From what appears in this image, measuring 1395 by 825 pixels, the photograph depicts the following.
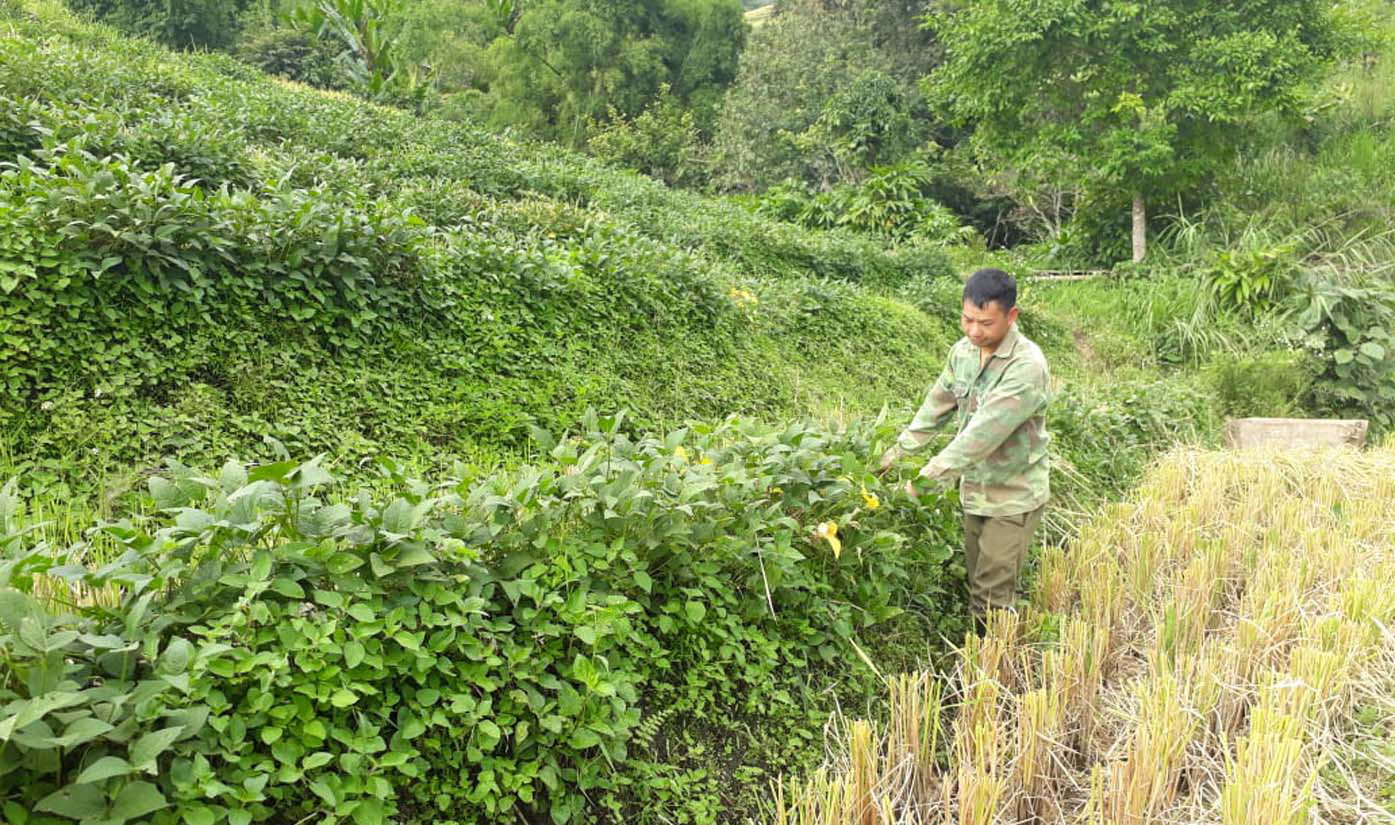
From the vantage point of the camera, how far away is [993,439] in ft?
10.9

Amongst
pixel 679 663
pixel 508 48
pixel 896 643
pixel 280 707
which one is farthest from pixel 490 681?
pixel 508 48

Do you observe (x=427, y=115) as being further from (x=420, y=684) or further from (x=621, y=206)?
(x=420, y=684)

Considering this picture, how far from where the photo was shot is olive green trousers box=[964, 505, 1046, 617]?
3.48 metres

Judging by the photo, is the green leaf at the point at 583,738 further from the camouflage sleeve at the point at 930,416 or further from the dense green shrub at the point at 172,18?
the dense green shrub at the point at 172,18

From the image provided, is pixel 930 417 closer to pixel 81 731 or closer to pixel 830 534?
pixel 830 534

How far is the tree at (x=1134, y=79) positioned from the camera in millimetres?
12812

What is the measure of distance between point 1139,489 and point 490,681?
14.0 ft

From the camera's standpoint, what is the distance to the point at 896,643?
11.1ft

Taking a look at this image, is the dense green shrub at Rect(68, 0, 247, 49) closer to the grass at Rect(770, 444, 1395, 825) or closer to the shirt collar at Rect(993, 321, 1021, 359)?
the shirt collar at Rect(993, 321, 1021, 359)

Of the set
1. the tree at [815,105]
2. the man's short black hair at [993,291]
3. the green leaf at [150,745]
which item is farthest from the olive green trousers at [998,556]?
the tree at [815,105]

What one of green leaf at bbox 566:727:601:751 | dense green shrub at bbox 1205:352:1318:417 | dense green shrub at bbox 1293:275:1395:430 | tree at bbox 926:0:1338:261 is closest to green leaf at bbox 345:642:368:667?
green leaf at bbox 566:727:601:751

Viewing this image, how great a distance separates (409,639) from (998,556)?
7.94ft

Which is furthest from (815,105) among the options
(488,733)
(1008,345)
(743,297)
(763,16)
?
(488,733)

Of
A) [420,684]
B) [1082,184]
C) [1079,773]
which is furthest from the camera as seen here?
[1082,184]
